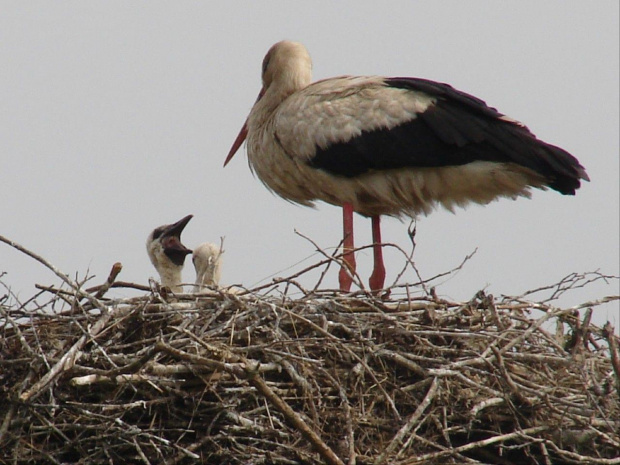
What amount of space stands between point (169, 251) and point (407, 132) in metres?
1.42

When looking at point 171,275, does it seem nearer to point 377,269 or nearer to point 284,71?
point 377,269

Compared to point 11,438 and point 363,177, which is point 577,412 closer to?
point 11,438

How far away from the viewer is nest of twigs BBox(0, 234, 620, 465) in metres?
4.54

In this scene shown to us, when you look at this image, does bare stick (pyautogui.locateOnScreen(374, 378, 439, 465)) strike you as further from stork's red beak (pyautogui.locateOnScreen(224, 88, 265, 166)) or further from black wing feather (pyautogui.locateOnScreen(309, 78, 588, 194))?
stork's red beak (pyautogui.locateOnScreen(224, 88, 265, 166))

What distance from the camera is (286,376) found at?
484cm

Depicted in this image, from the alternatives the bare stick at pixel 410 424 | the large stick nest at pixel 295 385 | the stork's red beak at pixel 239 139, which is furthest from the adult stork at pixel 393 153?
the bare stick at pixel 410 424

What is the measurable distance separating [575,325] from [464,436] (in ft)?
1.97

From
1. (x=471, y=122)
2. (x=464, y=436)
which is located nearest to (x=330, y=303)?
(x=464, y=436)

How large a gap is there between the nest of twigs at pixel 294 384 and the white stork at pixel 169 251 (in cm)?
179

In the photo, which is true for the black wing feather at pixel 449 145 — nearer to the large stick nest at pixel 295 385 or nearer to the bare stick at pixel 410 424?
the large stick nest at pixel 295 385

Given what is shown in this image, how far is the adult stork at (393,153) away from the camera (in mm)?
6688

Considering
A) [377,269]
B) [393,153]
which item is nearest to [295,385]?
[393,153]

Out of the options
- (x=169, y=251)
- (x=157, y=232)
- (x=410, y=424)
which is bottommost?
(x=410, y=424)

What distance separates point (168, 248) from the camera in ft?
22.8
